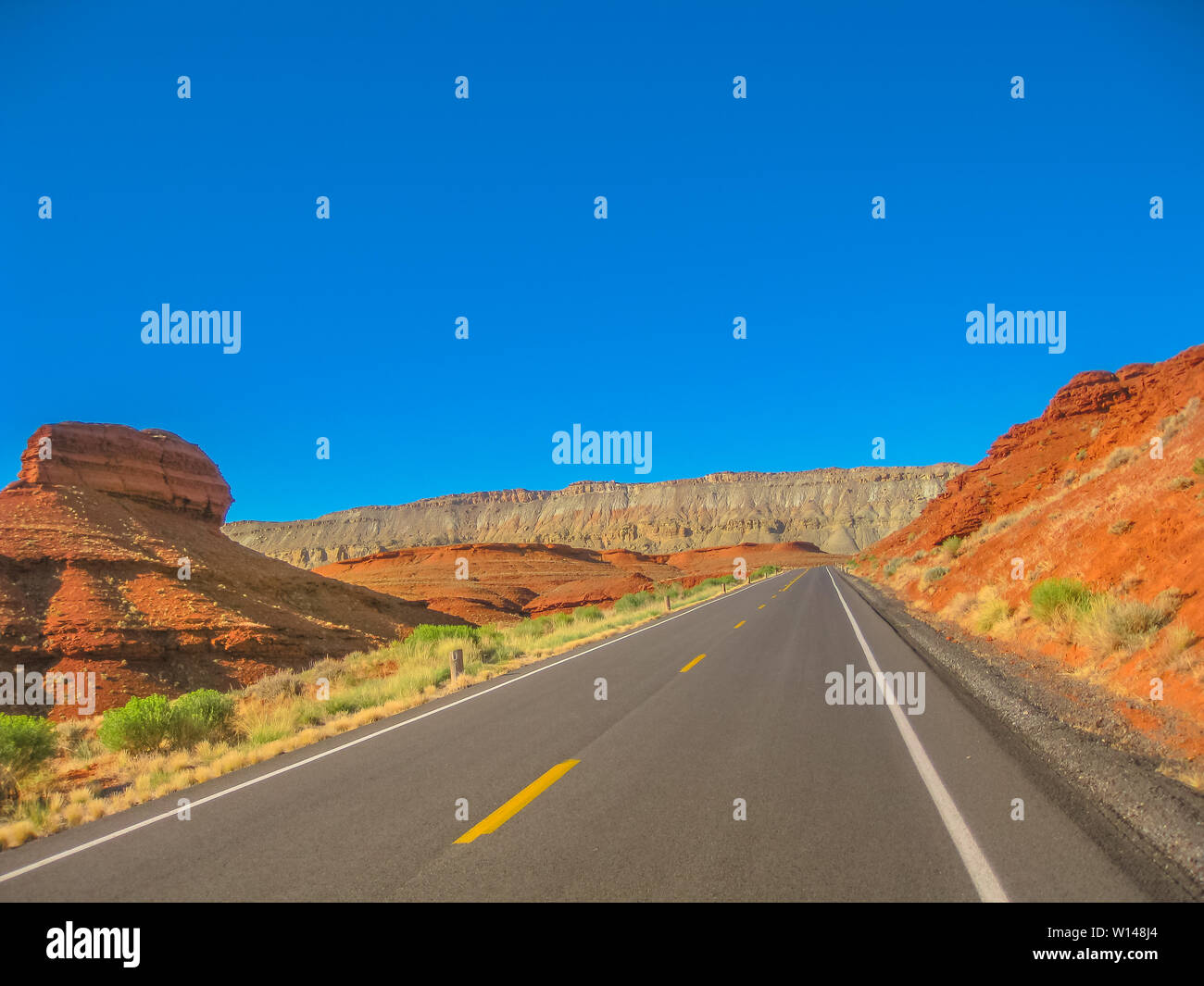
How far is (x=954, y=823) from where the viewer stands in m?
4.73

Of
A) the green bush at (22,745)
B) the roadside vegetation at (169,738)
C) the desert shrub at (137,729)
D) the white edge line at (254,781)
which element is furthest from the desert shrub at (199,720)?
the white edge line at (254,781)

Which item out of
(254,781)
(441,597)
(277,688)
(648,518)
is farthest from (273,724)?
(648,518)

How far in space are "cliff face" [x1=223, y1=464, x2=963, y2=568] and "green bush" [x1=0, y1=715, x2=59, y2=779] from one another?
13162 centimetres

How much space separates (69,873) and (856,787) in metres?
5.85

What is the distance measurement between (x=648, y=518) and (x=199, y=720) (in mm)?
152047

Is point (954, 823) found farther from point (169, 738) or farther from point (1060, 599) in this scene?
point (169, 738)

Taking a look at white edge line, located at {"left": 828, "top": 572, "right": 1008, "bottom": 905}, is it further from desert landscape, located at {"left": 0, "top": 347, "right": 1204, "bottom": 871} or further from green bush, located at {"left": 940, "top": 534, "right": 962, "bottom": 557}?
green bush, located at {"left": 940, "top": 534, "right": 962, "bottom": 557}

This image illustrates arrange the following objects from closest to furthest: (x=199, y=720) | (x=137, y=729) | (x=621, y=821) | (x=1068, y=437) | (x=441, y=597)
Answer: (x=621, y=821) < (x=137, y=729) < (x=199, y=720) < (x=1068, y=437) < (x=441, y=597)

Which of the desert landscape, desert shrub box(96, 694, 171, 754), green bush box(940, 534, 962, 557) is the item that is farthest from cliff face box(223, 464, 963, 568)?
desert shrub box(96, 694, 171, 754)

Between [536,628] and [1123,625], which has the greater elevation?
[1123,625]

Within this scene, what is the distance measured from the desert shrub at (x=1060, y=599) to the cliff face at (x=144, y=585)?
25237mm

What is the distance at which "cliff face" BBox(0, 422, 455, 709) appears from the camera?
24359 millimetres

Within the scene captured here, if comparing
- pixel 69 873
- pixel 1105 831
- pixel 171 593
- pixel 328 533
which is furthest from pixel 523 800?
pixel 328 533

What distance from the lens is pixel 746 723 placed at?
803 centimetres
